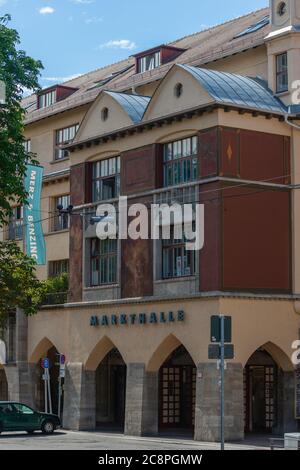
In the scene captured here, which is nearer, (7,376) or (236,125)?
(236,125)

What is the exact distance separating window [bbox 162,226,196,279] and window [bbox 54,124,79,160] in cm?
1511

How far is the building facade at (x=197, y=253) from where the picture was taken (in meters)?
38.5

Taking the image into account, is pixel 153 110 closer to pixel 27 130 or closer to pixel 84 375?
pixel 84 375

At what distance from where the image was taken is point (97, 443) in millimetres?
35938

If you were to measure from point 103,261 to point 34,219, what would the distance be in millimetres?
7031

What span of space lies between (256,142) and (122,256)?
23.7 feet

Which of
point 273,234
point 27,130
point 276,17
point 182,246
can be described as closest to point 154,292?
point 182,246

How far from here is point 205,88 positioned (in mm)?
39219

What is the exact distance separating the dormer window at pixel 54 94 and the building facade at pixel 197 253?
10.7m

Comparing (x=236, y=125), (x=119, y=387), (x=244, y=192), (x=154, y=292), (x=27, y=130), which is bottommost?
(x=119, y=387)

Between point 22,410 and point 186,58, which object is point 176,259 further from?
point 186,58

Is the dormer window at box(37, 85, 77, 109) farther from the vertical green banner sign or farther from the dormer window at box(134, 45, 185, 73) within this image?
the vertical green banner sign

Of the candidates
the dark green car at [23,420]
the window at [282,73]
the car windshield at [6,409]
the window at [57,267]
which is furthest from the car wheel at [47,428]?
the window at [282,73]

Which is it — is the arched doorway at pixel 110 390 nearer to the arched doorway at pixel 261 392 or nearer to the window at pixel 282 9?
the arched doorway at pixel 261 392
